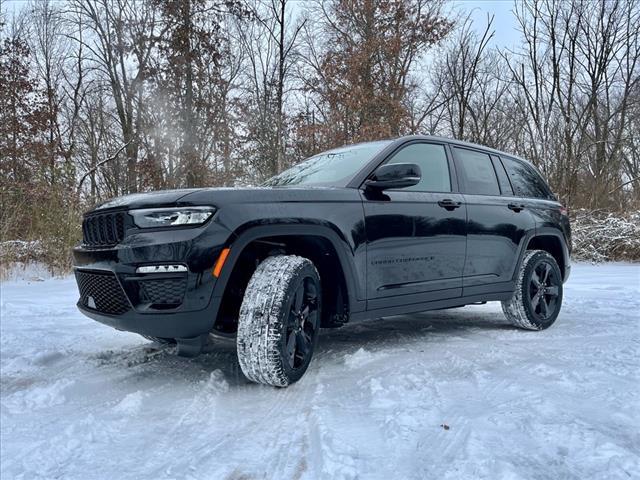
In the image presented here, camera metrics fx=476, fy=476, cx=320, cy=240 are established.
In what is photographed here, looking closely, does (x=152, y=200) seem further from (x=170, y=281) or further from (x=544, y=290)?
(x=544, y=290)

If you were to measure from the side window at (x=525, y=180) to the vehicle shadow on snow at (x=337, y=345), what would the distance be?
1.30 meters

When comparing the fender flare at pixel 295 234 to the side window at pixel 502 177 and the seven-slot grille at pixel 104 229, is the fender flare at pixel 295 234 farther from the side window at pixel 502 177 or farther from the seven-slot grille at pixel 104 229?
A: the side window at pixel 502 177

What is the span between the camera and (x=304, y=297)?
282cm

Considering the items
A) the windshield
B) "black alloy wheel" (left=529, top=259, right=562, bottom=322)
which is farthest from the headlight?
"black alloy wheel" (left=529, top=259, right=562, bottom=322)

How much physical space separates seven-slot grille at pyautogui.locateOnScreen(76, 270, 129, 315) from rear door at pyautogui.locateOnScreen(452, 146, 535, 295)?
2.52 m

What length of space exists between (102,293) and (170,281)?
0.53 m

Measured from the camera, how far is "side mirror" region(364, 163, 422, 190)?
121 inches

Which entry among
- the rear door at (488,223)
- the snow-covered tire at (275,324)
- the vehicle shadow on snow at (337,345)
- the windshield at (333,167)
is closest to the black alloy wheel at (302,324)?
the snow-covered tire at (275,324)

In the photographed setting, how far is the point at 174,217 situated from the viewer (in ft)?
7.99

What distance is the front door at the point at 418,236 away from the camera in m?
3.14

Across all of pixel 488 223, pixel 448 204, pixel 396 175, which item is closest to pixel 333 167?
pixel 396 175

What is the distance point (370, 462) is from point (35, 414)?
1.68 metres

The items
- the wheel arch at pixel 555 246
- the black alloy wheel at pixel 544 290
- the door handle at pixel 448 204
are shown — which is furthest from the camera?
the wheel arch at pixel 555 246

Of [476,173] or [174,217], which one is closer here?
[174,217]
